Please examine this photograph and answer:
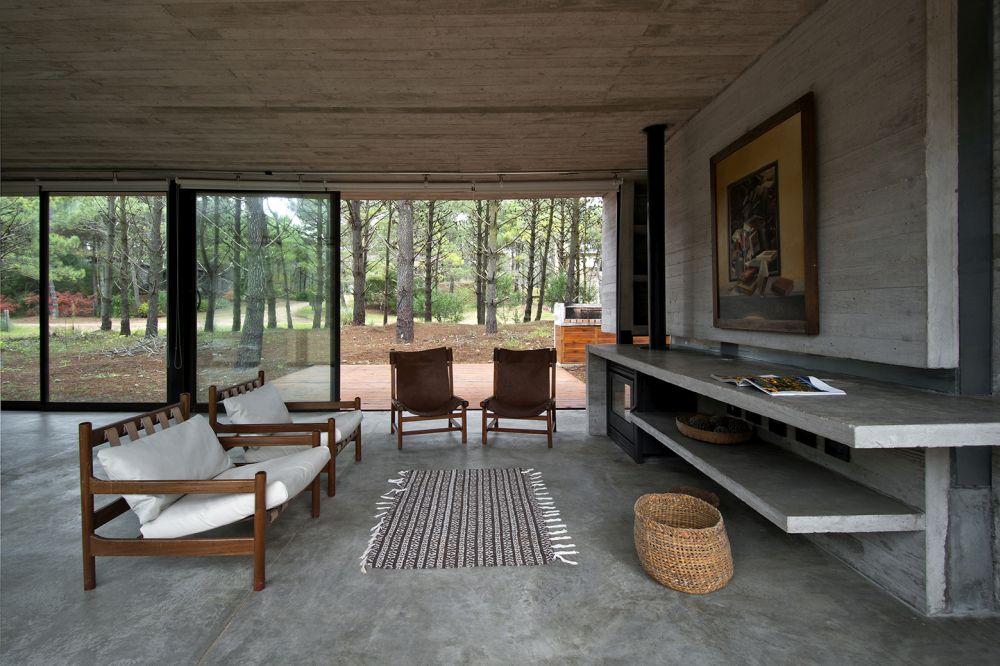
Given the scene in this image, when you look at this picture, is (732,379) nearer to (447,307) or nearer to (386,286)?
(447,307)

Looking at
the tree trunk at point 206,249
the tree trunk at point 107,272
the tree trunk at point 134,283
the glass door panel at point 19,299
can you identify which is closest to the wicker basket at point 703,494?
the tree trunk at point 206,249

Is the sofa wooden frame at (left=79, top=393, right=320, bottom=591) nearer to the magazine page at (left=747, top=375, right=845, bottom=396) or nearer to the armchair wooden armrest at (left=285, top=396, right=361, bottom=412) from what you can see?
the armchair wooden armrest at (left=285, top=396, right=361, bottom=412)

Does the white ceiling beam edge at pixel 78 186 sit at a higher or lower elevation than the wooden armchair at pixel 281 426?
higher

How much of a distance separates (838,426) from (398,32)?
9.37 ft

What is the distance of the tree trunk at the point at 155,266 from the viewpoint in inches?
229

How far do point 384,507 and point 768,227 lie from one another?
2.81m

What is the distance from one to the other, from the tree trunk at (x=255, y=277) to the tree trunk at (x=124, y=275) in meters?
1.74

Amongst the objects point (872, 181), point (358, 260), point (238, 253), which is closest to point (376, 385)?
point (238, 253)

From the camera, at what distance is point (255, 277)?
17.8 ft

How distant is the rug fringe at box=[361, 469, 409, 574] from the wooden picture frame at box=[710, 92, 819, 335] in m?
2.46

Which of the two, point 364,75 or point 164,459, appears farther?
point 364,75

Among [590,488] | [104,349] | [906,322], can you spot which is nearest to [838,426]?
[906,322]

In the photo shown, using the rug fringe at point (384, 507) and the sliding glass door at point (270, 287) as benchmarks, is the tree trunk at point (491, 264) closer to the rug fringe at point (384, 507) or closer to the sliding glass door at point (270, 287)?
the sliding glass door at point (270, 287)

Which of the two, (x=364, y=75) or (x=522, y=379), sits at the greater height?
(x=364, y=75)
